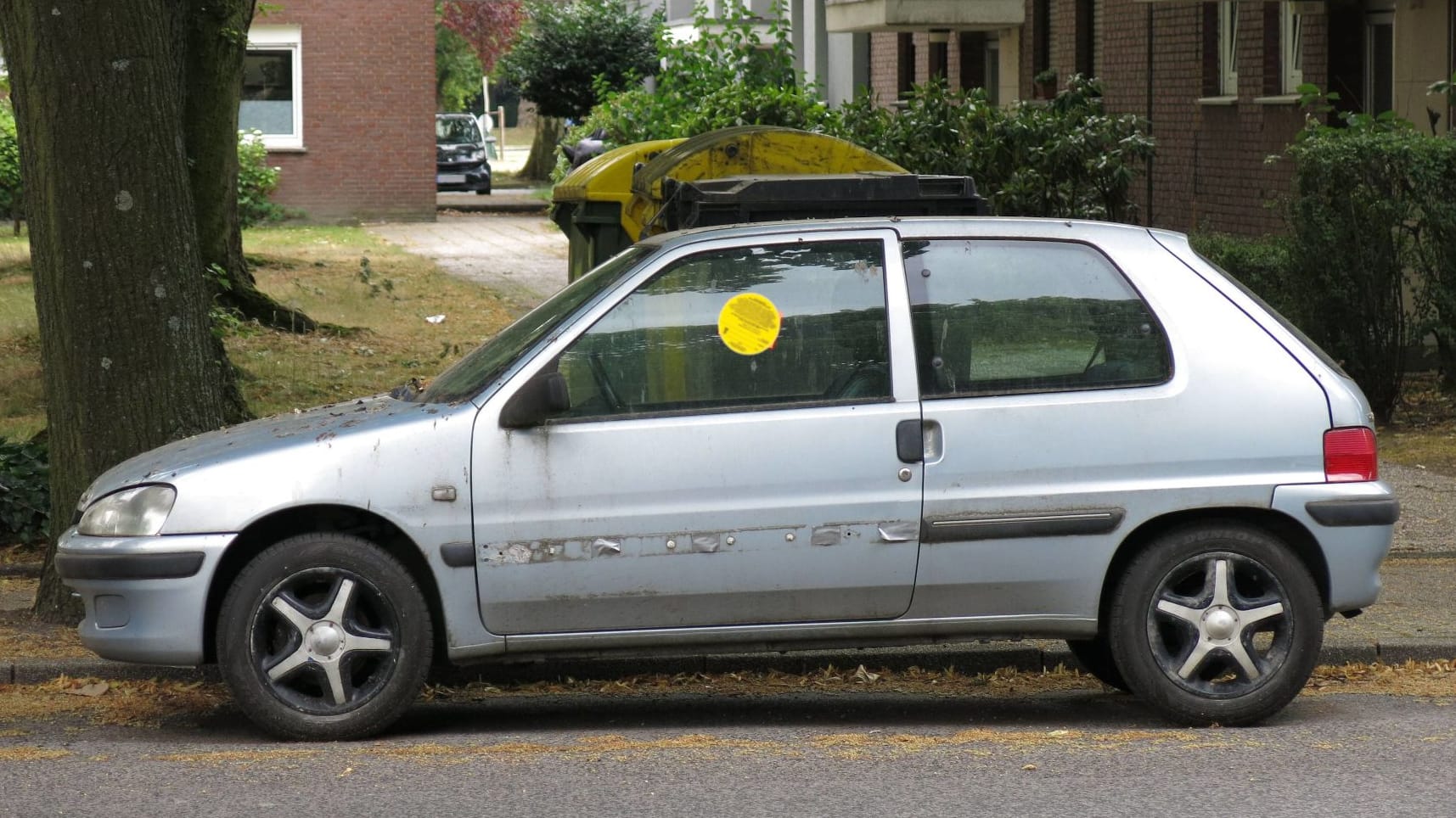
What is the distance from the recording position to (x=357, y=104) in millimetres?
34438

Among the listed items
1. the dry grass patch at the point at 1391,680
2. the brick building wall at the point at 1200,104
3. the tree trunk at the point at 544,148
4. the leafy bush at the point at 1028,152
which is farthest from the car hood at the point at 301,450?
the tree trunk at the point at 544,148

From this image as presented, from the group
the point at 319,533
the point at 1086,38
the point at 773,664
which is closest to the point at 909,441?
the point at 773,664

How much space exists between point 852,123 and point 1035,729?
9598 mm

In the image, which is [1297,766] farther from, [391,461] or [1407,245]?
[1407,245]

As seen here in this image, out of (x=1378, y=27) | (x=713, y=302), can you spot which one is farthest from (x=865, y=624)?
(x=1378, y=27)

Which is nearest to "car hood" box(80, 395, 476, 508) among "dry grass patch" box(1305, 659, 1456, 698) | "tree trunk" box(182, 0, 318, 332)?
"dry grass patch" box(1305, 659, 1456, 698)

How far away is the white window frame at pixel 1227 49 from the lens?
755 inches

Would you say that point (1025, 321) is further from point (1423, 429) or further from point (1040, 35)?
point (1040, 35)

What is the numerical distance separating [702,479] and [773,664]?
1377 mm

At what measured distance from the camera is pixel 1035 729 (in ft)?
20.7

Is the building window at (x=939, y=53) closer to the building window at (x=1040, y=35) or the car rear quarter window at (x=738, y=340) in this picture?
the building window at (x=1040, y=35)

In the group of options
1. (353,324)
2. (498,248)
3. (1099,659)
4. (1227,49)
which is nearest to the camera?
(1099,659)

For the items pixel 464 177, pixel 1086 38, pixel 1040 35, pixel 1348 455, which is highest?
pixel 1040 35

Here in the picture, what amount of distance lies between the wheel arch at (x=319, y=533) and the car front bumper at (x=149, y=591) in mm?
65
